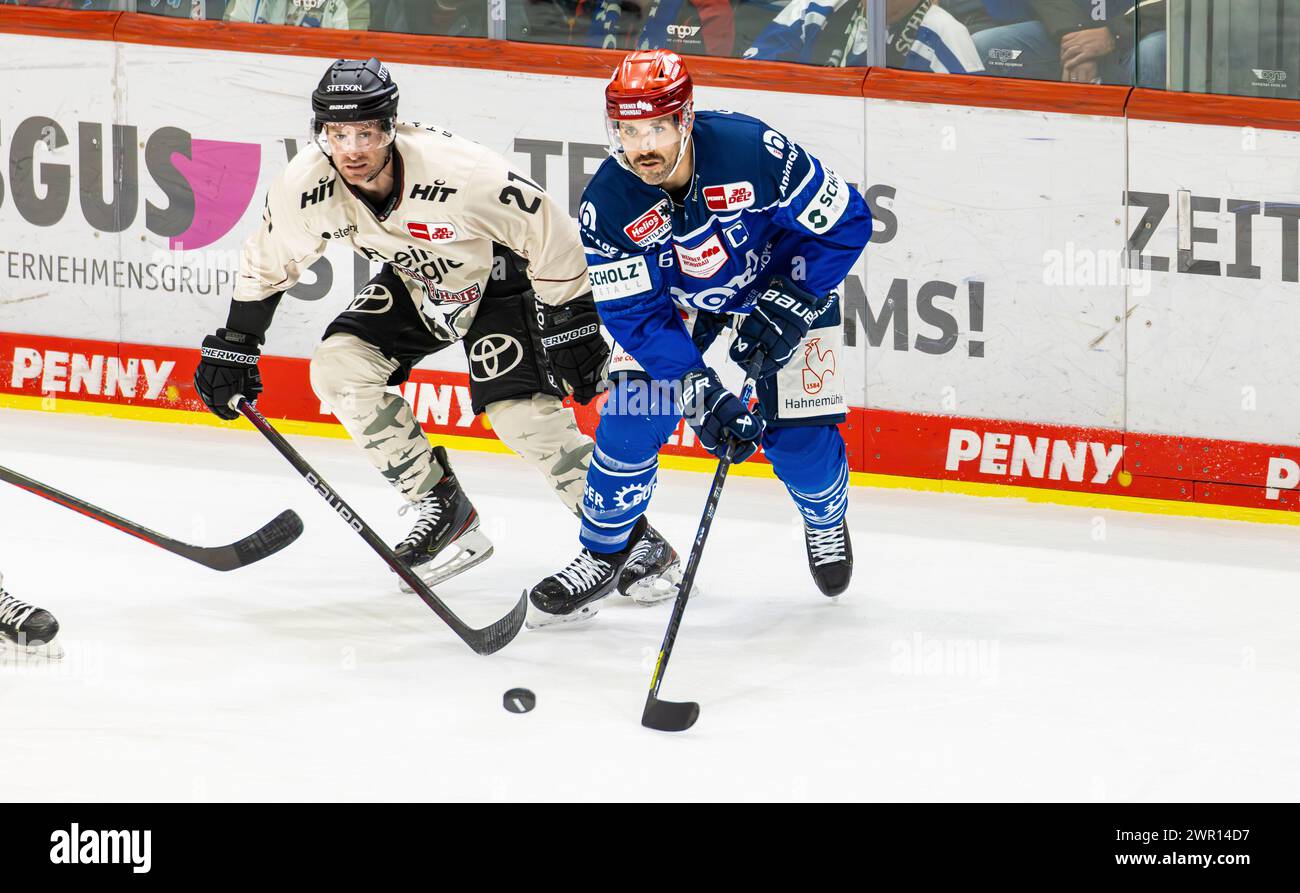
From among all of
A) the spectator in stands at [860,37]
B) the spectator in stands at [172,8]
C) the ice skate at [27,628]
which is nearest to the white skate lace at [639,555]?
the ice skate at [27,628]

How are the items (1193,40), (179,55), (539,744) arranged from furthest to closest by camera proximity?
(179,55) → (1193,40) → (539,744)

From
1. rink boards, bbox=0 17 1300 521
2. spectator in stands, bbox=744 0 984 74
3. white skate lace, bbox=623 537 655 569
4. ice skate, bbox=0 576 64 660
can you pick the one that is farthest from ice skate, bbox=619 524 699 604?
spectator in stands, bbox=744 0 984 74

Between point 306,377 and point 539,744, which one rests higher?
point 306,377

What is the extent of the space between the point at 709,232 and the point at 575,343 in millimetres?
436

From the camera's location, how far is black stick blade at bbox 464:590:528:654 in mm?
3796

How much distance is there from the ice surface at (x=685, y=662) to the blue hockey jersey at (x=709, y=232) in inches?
30.0

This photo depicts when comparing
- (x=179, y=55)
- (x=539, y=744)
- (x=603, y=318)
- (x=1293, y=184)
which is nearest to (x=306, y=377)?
(x=179, y=55)

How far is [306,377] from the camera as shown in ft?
19.1

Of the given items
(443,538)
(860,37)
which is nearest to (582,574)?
(443,538)

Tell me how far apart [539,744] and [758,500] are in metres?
1.98

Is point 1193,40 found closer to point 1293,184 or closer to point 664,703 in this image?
point 1293,184

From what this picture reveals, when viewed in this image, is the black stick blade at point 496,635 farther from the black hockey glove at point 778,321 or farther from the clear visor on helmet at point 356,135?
the clear visor on helmet at point 356,135

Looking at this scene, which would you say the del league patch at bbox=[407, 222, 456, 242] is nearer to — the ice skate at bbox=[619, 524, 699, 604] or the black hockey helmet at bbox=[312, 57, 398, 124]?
the black hockey helmet at bbox=[312, 57, 398, 124]

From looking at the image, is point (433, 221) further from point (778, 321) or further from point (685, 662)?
point (685, 662)
